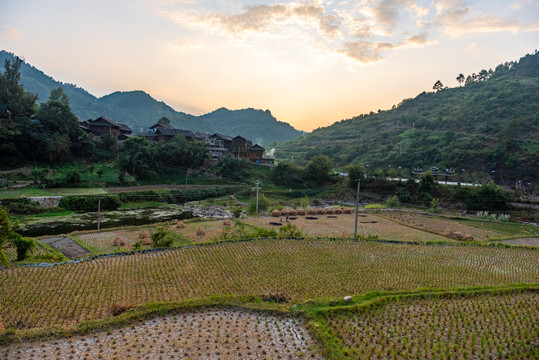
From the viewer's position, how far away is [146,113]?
145375 millimetres

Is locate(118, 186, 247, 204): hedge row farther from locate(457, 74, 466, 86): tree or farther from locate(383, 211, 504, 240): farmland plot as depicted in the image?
locate(457, 74, 466, 86): tree

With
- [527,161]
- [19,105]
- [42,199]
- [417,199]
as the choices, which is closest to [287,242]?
[42,199]

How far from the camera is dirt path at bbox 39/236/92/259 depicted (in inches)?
723

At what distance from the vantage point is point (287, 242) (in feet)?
68.6

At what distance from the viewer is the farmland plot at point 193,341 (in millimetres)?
8297

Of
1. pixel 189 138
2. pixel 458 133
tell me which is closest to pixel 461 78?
pixel 458 133

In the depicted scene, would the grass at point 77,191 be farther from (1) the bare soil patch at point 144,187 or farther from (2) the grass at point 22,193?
(1) the bare soil patch at point 144,187

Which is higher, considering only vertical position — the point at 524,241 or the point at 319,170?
the point at 319,170

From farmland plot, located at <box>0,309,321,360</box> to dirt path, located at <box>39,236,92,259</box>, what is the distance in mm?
10663

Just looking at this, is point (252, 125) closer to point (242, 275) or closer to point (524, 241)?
point (524, 241)

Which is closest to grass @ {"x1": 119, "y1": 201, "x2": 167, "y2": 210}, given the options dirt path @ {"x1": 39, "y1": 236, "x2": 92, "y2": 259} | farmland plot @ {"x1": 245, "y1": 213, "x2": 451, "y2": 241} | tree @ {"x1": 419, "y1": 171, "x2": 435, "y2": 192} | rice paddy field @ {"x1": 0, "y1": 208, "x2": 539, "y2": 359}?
dirt path @ {"x1": 39, "y1": 236, "x2": 92, "y2": 259}

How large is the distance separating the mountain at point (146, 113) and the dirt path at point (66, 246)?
335 feet

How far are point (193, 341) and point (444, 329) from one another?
8267mm

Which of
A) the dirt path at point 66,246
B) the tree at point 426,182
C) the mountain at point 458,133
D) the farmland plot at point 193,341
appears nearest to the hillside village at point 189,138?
the mountain at point 458,133
